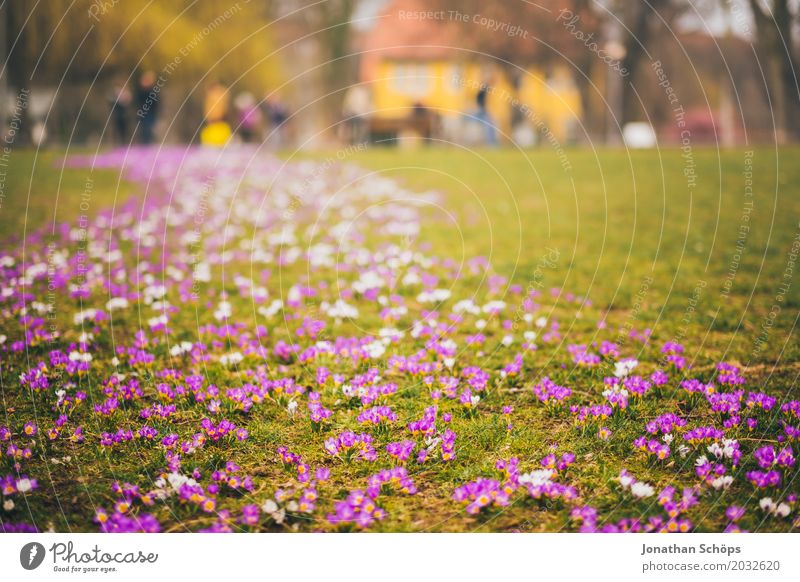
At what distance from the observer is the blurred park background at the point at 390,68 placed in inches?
733

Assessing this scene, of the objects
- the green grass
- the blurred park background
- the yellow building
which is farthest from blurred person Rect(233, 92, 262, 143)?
the yellow building

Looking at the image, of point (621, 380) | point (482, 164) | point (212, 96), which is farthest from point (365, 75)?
point (621, 380)

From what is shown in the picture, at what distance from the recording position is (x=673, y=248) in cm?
746

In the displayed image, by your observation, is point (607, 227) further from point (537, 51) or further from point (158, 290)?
point (537, 51)

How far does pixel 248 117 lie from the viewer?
23203mm

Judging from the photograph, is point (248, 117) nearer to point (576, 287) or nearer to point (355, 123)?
point (355, 123)

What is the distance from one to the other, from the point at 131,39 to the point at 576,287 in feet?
69.0

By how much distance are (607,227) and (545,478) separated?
21.0 ft

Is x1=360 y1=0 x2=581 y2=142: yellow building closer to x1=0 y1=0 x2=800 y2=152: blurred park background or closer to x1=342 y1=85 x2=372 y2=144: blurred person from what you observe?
x1=0 y1=0 x2=800 y2=152: blurred park background

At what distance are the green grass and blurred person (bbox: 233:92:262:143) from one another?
10857mm
